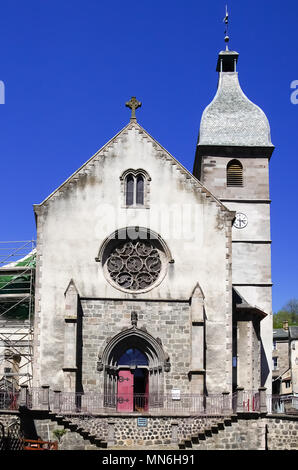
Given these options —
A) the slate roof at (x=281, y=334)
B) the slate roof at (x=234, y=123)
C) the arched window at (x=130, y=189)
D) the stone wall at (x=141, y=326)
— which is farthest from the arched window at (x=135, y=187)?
the slate roof at (x=281, y=334)

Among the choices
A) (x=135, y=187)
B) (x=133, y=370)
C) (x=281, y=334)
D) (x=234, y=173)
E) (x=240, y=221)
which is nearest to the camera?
(x=133, y=370)

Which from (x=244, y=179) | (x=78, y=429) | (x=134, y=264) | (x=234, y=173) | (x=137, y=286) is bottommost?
(x=78, y=429)

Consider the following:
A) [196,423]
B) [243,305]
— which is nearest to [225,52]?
[243,305]

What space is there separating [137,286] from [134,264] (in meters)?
1.00

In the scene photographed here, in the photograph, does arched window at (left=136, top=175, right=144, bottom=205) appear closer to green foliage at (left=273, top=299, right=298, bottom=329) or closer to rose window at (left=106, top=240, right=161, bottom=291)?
rose window at (left=106, top=240, right=161, bottom=291)

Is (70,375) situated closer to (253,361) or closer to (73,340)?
(73,340)

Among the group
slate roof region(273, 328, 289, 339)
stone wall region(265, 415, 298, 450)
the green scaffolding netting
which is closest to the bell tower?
the green scaffolding netting

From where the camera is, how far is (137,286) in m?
32.2

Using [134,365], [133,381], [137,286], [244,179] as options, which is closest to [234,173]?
[244,179]

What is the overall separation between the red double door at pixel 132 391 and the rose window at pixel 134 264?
3.70 meters

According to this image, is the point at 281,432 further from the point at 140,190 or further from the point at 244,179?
the point at 244,179

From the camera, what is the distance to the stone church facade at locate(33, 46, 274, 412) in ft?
101

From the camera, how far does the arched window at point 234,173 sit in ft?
140

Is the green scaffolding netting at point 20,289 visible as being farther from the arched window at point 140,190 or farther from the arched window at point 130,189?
the arched window at point 140,190
